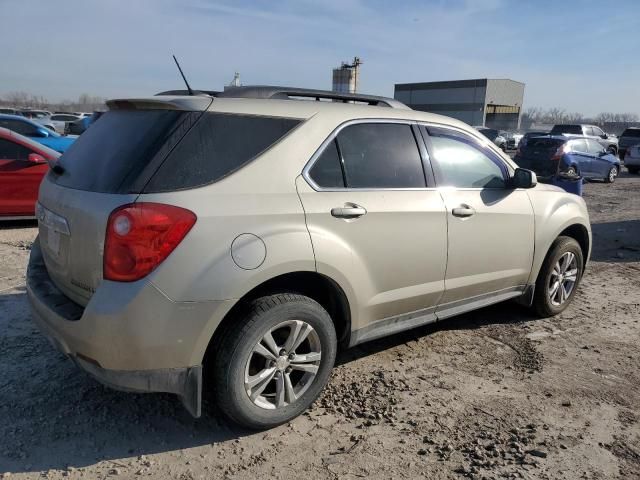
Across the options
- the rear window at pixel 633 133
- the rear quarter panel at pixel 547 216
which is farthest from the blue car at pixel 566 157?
the rear quarter panel at pixel 547 216

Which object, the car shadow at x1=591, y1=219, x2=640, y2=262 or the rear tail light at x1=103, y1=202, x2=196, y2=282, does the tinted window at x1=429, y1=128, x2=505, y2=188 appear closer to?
the rear tail light at x1=103, y1=202, x2=196, y2=282

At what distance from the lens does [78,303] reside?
2.72 m

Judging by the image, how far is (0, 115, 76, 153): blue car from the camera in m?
10.3

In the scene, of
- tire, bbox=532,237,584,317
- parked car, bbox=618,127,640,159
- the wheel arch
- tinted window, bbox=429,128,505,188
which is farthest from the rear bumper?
parked car, bbox=618,127,640,159

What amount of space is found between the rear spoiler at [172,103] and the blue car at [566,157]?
44.9 feet

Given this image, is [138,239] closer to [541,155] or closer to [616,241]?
[616,241]

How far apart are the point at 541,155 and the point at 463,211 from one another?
13206mm

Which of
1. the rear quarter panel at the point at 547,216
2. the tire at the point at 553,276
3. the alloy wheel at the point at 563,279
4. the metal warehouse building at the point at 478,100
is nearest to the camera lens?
the rear quarter panel at the point at 547,216

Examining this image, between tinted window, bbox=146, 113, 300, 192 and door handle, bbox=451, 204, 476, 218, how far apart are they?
1.39 metres

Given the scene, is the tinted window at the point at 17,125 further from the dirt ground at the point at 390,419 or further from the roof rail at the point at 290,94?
the roof rail at the point at 290,94

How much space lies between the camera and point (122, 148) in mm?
2756

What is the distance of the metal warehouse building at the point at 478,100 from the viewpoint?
6309 centimetres

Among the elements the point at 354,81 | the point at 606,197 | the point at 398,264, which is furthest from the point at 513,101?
the point at 398,264

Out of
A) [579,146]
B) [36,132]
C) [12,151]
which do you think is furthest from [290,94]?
[579,146]
